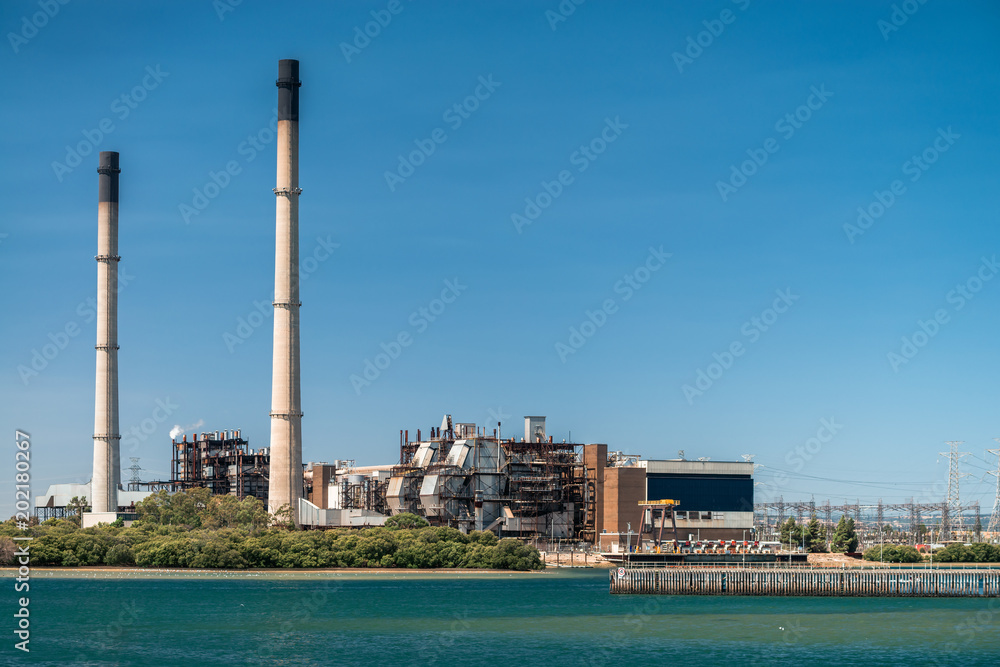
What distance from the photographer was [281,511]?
15200cm

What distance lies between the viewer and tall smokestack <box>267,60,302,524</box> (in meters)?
150

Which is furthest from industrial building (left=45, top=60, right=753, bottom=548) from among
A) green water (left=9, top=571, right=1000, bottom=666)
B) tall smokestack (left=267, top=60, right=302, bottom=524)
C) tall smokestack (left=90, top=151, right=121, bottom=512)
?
green water (left=9, top=571, right=1000, bottom=666)

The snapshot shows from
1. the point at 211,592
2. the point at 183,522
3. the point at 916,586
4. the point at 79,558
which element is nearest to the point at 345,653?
the point at 211,592

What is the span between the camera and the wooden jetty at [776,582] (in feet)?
374

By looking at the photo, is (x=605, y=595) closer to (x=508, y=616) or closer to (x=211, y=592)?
(x=508, y=616)

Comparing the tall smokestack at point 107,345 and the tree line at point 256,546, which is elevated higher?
the tall smokestack at point 107,345

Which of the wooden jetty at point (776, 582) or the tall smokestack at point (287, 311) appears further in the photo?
the tall smokestack at point (287, 311)

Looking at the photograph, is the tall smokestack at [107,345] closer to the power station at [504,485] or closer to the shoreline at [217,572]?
the power station at [504,485]

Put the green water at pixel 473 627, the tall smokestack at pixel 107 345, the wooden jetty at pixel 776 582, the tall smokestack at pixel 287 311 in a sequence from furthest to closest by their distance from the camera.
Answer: the tall smokestack at pixel 107 345 < the tall smokestack at pixel 287 311 < the wooden jetty at pixel 776 582 < the green water at pixel 473 627

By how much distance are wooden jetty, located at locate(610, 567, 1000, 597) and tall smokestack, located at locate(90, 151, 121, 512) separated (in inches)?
3357

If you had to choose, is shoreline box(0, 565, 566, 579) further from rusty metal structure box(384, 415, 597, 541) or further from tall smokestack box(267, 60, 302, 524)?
rusty metal structure box(384, 415, 597, 541)

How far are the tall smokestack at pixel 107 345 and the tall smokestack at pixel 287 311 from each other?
32314mm

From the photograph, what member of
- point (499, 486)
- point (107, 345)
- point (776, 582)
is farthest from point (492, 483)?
point (776, 582)

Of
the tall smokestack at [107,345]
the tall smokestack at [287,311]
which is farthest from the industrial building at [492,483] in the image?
the tall smokestack at [287,311]
